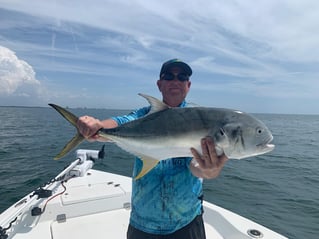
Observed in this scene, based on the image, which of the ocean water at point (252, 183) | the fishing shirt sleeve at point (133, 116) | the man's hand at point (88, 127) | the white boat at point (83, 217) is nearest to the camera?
the man's hand at point (88, 127)

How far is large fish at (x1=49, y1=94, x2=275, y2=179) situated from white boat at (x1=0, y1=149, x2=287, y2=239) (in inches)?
102

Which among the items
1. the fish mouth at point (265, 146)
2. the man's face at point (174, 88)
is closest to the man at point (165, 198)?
the fish mouth at point (265, 146)

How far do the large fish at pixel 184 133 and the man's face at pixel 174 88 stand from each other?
0.55 meters

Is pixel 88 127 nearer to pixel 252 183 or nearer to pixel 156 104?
pixel 156 104

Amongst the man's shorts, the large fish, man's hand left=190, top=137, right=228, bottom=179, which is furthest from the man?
the large fish

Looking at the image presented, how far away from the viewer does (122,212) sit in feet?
17.3

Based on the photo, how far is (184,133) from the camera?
231 cm

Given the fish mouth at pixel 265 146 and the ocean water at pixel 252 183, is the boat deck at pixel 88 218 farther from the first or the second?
the ocean water at pixel 252 183

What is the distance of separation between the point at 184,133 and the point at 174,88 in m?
0.87

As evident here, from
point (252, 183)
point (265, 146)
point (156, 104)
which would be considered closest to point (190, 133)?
point (156, 104)

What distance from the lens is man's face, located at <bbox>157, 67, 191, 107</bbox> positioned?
3.02 meters

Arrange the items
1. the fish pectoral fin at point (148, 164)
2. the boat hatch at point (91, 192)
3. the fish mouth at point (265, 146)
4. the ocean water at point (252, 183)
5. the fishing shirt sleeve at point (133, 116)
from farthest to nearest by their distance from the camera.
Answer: the ocean water at point (252, 183)
the boat hatch at point (91, 192)
the fishing shirt sleeve at point (133, 116)
the fish pectoral fin at point (148, 164)
the fish mouth at point (265, 146)

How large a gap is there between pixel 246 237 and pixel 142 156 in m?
2.81

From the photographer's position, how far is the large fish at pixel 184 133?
217cm
